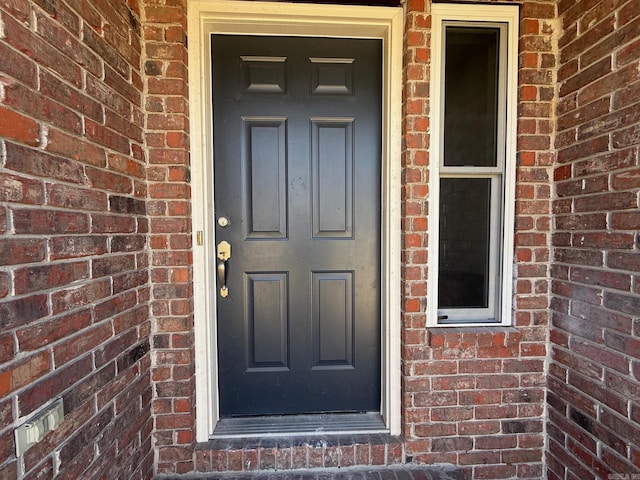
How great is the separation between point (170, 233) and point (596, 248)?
1.98 m

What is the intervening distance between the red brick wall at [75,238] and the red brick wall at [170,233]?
0.18 feet

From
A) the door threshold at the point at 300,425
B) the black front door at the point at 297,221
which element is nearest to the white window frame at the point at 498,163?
the black front door at the point at 297,221

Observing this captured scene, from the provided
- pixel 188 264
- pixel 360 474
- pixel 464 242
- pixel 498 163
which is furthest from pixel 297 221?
pixel 360 474

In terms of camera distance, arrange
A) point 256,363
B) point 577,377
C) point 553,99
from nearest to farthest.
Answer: point 577,377 < point 553,99 < point 256,363

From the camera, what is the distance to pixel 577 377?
150cm

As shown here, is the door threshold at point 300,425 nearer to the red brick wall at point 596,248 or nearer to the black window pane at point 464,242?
the black window pane at point 464,242

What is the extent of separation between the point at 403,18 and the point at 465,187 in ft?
3.02

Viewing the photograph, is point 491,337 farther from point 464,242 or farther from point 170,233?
point 170,233

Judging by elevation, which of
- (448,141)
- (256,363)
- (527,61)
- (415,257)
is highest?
(527,61)

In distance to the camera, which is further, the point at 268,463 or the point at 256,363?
the point at 256,363

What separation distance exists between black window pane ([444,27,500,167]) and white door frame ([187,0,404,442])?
0.29m

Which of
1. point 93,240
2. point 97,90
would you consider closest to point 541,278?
point 93,240

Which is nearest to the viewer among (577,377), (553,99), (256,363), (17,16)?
(17,16)

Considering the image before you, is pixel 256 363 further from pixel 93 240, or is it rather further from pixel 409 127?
pixel 409 127
